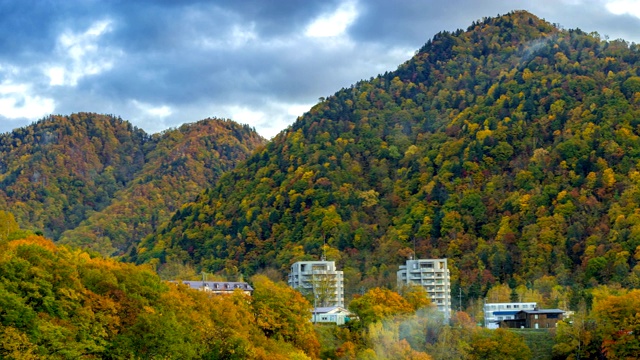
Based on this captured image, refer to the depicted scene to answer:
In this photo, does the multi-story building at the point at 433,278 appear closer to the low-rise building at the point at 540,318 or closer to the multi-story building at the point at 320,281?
the multi-story building at the point at 320,281

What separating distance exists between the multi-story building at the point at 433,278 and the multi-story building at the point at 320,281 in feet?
29.0

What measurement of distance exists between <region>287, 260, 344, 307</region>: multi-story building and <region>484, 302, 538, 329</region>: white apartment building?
22.2 metres

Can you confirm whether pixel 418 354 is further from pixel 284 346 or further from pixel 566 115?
pixel 566 115

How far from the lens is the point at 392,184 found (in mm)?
184875

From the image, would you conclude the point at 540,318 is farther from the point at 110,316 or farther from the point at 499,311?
the point at 110,316

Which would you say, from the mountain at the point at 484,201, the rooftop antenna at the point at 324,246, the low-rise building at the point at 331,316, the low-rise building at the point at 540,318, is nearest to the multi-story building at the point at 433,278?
the mountain at the point at 484,201

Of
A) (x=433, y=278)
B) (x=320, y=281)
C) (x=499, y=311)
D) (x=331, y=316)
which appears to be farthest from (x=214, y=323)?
(x=433, y=278)

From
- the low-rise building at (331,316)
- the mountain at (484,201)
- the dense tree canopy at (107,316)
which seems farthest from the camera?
the mountain at (484,201)

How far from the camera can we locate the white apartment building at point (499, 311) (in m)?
120

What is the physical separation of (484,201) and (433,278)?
24363mm

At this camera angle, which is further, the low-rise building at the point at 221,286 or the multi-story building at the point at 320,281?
the multi-story building at the point at 320,281

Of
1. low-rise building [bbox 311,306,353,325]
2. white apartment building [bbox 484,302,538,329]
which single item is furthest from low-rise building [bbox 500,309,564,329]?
low-rise building [bbox 311,306,353,325]

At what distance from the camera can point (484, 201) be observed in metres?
161

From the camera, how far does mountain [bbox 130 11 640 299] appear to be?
459ft
